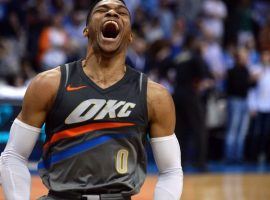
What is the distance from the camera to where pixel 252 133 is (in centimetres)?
1355

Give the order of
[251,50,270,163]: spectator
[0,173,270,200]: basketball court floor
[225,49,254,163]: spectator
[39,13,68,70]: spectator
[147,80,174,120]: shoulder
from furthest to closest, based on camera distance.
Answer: [251,50,270,163]: spectator, [225,49,254,163]: spectator, [39,13,68,70]: spectator, [0,173,270,200]: basketball court floor, [147,80,174,120]: shoulder

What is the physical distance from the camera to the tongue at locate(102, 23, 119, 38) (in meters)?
3.63

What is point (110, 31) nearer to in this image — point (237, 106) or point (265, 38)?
point (237, 106)

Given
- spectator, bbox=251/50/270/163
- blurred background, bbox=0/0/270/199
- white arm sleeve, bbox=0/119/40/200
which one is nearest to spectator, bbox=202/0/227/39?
blurred background, bbox=0/0/270/199

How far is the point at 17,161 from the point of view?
364 cm

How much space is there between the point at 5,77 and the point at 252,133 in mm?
4575

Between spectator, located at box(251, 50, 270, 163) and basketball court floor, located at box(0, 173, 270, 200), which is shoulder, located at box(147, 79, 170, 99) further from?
spectator, located at box(251, 50, 270, 163)

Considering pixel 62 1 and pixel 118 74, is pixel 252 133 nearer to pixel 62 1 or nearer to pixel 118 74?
pixel 62 1

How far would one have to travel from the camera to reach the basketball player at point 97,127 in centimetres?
357

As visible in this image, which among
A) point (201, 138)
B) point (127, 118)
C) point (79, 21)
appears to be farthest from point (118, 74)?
point (79, 21)

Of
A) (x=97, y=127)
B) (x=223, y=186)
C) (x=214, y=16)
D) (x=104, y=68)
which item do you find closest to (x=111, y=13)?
(x=104, y=68)

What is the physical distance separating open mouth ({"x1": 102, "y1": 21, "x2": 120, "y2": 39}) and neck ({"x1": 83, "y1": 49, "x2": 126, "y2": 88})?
10 centimetres

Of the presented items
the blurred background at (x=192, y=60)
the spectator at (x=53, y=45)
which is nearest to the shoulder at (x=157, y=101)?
the blurred background at (x=192, y=60)

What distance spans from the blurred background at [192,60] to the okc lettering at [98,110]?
6.89 m
